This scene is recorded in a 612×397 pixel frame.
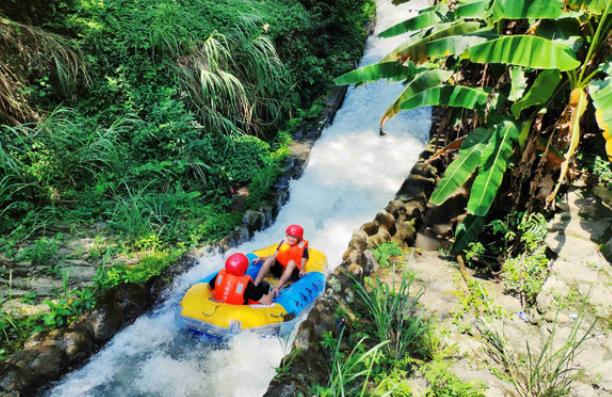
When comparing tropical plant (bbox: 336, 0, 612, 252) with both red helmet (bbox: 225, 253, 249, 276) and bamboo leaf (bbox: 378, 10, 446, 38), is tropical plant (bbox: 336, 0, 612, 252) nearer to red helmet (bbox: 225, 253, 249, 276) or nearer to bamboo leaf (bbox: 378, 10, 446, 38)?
bamboo leaf (bbox: 378, 10, 446, 38)

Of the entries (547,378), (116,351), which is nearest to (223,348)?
(116,351)

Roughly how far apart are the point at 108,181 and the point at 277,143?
11.0ft

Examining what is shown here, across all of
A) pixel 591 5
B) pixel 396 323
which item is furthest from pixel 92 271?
pixel 591 5

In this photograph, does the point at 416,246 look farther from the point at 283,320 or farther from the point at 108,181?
the point at 108,181

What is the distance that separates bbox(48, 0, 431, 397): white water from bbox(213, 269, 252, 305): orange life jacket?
40 cm

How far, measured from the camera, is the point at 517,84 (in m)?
4.84

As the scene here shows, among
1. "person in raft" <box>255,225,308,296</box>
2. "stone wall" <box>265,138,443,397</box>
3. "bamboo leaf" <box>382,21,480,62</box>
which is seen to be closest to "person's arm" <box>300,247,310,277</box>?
"person in raft" <box>255,225,308,296</box>

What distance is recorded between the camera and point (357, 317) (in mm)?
4379

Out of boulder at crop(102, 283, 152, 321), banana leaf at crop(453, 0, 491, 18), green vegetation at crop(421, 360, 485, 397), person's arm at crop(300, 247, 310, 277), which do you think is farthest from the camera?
person's arm at crop(300, 247, 310, 277)

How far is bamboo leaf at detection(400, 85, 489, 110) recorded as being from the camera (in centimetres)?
489

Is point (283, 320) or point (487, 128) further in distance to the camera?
point (487, 128)

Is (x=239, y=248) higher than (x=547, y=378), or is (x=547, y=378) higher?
(x=547, y=378)

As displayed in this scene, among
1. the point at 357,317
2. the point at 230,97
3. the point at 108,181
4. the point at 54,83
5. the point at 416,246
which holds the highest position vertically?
the point at 54,83

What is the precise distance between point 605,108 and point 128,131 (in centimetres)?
598
